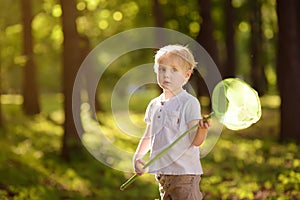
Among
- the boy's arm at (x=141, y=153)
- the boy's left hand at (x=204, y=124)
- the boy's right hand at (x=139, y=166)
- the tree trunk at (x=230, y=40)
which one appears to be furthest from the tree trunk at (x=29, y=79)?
the boy's left hand at (x=204, y=124)

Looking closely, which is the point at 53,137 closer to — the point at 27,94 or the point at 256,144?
the point at 256,144

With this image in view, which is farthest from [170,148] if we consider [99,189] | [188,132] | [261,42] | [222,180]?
[261,42]

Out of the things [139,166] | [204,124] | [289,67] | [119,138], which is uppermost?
[204,124]

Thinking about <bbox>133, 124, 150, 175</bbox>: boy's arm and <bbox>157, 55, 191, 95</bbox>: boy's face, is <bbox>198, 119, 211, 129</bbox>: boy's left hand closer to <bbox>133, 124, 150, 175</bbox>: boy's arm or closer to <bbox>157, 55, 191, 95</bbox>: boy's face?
<bbox>157, 55, 191, 95</bbox>: boy's face

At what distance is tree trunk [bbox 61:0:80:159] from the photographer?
13.7 meters

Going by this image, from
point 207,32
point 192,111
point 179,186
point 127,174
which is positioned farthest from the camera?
point 207,32

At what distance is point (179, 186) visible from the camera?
5.34 m

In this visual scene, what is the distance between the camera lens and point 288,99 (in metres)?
16.5

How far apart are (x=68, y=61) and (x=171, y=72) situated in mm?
8971

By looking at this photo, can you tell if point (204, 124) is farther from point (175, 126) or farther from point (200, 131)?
point (175, 126)

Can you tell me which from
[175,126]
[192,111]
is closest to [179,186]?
[175,126]

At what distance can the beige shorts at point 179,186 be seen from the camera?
5.34 m

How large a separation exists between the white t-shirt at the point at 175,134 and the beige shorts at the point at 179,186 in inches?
2.5

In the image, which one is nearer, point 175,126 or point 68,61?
point 175,126
